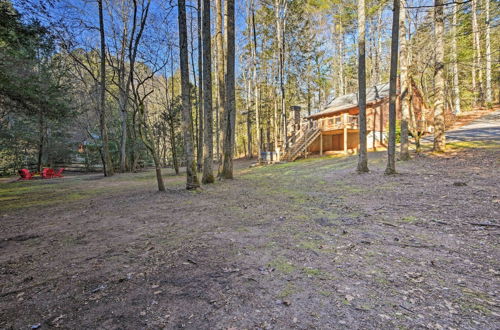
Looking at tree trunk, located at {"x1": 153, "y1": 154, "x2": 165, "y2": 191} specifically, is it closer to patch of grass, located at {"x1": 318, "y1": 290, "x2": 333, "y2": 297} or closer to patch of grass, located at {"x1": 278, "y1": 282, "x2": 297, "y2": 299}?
patch of grass, located at {"x1": 278, "y1": 282, "x2": 297, "y2": 299}

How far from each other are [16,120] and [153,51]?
Result: 595 inches

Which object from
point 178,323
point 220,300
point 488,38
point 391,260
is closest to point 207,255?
point 220,300

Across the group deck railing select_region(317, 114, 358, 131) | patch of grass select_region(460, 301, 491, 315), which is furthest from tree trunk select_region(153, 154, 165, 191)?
deck railing select_region(317, 114, 358, 131)

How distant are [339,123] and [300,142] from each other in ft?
11.2

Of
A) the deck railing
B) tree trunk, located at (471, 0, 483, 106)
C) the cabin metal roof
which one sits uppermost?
tree trunk, located at (471, 0, 483, 106)

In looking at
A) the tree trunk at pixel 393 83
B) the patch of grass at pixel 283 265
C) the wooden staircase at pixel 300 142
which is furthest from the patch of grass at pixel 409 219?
the wooden staircase at pixel 300 142

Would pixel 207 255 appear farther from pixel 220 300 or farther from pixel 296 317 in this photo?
pixel 296 317

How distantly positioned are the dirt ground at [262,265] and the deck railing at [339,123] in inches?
525

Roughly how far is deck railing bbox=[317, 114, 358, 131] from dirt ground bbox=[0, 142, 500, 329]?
13344 mm

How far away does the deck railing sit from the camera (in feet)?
57.7

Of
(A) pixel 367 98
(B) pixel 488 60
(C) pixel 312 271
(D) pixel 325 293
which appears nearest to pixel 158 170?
(C) pixel 312 271

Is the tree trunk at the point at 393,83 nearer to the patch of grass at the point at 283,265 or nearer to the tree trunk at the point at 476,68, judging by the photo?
the patch of grass at the point at 283,265

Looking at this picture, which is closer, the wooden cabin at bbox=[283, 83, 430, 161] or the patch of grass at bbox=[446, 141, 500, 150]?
the patch of grass at bbox=[446, 141, 500, 150]

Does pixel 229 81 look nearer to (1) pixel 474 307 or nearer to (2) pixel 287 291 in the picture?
(2) pixel 287 291
